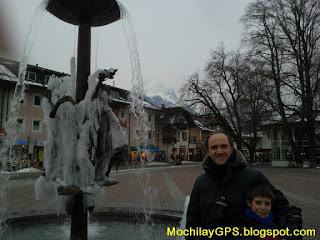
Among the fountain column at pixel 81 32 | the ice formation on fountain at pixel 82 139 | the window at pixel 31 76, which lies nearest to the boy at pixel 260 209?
the fountain column at pixel 81 32

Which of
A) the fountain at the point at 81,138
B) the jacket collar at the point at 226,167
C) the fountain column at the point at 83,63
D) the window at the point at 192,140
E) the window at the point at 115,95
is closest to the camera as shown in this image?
the jacket collar at the point at 226,167

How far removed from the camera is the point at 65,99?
5.69 meters

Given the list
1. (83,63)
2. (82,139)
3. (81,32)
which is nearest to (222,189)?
(82,139)

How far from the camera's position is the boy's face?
8.41 feet

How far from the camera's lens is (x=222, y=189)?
271cm

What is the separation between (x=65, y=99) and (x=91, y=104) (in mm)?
416

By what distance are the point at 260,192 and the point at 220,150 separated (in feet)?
1.49

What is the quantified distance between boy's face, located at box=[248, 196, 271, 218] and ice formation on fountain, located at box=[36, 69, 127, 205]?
3.49 metres

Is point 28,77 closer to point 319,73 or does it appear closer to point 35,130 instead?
point 35,130

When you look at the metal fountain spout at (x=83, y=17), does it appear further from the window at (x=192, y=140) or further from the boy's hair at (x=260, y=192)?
the window at (x=192, y=140)

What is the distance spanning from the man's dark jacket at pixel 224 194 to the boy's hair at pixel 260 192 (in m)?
0.04

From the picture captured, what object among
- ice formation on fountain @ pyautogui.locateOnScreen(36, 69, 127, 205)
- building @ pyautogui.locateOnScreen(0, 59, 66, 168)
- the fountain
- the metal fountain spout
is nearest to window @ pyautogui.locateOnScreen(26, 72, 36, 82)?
building @ pyautogui.locateOnScreen(0, 59, 66, 168)

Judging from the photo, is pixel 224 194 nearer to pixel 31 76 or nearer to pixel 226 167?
pixel 226 167

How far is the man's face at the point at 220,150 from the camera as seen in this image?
2814 millimetres
